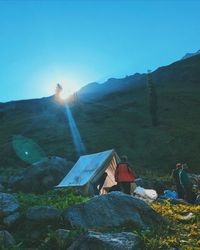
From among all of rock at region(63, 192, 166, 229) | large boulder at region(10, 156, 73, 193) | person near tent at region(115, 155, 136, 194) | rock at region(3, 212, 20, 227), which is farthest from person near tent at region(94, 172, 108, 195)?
rock at region(3, 212, 20, 227)

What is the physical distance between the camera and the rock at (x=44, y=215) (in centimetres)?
1189

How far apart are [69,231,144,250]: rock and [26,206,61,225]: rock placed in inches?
88.9

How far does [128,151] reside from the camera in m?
66.5

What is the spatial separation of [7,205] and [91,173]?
34.7 feet

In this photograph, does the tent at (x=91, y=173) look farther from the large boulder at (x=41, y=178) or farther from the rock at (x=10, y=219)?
the rock at (x=10, y=219)

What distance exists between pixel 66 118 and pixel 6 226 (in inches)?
3307

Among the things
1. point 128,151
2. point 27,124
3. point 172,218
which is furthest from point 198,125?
point 172,218

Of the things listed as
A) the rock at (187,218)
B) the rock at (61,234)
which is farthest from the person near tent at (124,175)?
the rock at (61,234)

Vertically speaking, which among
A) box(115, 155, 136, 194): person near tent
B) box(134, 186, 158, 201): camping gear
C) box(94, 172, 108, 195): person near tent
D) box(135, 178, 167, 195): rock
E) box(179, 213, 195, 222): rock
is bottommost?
box(135, 178, 167, 195): rock

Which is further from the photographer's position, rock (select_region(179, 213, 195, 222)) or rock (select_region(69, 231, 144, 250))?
rock (select_region(179, 213, 195, 222))

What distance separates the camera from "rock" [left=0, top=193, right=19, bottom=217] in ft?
41.7

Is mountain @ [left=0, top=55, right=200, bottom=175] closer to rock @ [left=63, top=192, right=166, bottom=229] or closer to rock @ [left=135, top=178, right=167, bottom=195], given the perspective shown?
rock @ [left=135, top=178, right=167, bottom=195]

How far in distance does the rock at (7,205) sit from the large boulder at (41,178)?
47.1 ft

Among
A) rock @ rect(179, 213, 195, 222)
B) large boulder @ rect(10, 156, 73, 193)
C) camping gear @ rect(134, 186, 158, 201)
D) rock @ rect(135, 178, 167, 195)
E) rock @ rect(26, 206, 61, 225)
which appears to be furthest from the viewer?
rock @ rect(135, 178, 167, 195)
